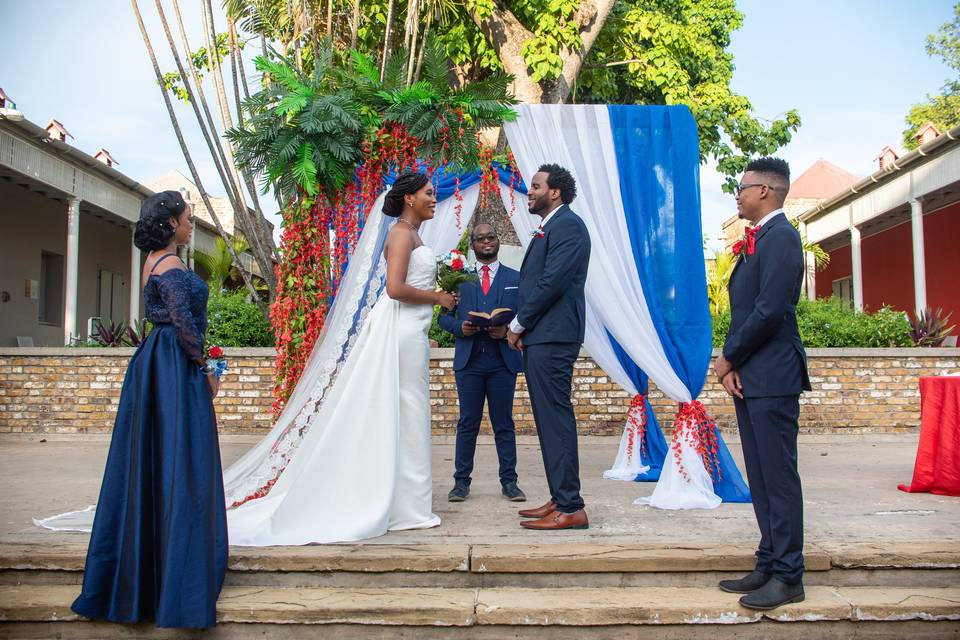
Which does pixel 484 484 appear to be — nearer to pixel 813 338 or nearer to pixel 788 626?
pixel 788 626

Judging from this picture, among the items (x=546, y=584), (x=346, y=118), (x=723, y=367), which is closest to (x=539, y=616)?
(x=546, y=584)

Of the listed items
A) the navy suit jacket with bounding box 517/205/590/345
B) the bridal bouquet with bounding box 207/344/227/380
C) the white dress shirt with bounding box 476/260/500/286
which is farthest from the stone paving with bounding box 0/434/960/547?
the white dress shirt with bounding box 476/260/500/286

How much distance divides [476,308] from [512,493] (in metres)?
1.28

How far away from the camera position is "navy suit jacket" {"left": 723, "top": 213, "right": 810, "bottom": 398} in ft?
10.8

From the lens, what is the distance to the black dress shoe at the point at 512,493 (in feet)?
16.7

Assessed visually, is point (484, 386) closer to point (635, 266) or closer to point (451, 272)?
point (451, 272)

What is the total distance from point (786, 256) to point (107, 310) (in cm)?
1839

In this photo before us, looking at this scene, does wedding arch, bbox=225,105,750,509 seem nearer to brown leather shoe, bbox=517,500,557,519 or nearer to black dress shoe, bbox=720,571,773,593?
brown leather shoe, bbox=517,500,557,519

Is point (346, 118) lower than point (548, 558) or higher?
higher

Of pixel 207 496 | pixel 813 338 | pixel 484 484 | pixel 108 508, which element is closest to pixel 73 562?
pixel 108 508

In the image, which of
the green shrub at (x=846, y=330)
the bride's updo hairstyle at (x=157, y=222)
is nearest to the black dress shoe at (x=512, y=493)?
the bride's updo hairstyle at (x=157, y=222)

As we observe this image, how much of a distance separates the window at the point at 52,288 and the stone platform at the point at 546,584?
13.0 meters

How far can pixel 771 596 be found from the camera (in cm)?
330

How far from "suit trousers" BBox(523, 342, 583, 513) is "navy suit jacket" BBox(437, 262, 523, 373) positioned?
3.01 feet
